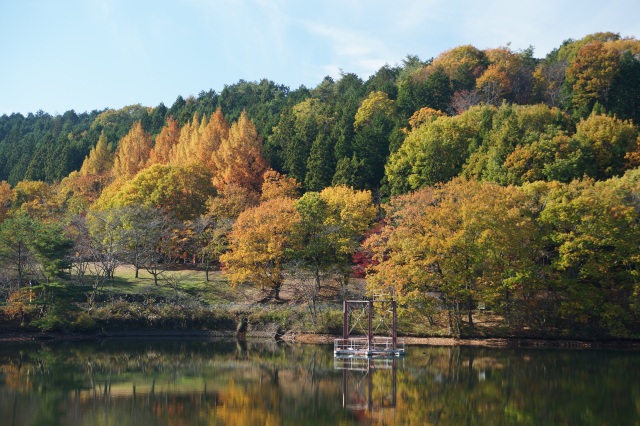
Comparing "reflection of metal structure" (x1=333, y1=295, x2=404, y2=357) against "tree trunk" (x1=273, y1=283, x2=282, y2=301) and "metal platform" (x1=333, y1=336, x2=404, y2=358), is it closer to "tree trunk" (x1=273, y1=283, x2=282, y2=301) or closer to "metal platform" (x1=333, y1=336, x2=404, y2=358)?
"metal platform" (x1=333, y1=336, x2=404, y2=358)

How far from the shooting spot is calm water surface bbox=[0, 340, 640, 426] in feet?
78.4

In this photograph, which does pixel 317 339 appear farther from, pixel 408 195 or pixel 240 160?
pixel 240 160

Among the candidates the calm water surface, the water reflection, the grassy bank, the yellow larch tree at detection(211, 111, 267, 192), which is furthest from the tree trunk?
the yellow larch tree at detection(211, 111, 267, 192)

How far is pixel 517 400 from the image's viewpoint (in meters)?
26.9

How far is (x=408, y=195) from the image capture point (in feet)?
180

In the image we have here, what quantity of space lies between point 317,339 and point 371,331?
28.8ft

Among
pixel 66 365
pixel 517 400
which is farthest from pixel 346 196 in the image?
pixel 517 400

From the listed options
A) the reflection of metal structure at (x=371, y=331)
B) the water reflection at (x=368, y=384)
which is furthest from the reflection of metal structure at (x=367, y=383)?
the reflection of metal structure at (x=371, y=331)

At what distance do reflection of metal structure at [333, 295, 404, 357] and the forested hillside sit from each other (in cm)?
178

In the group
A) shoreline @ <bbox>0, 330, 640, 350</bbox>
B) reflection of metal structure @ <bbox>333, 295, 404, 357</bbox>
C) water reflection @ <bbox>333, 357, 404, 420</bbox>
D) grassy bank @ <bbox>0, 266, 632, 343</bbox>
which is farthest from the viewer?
grassy bank @ <bbox>0, 266, 632, 343</bbox>

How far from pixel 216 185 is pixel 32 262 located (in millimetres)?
25390

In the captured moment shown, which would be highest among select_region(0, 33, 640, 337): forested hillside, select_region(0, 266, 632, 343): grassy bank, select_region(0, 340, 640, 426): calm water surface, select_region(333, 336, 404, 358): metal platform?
select_region(0, 33, 640, 337): forested hillside

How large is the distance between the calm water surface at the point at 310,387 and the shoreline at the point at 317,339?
2.85 metres

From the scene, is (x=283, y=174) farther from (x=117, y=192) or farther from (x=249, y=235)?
(x=249, y=235)
